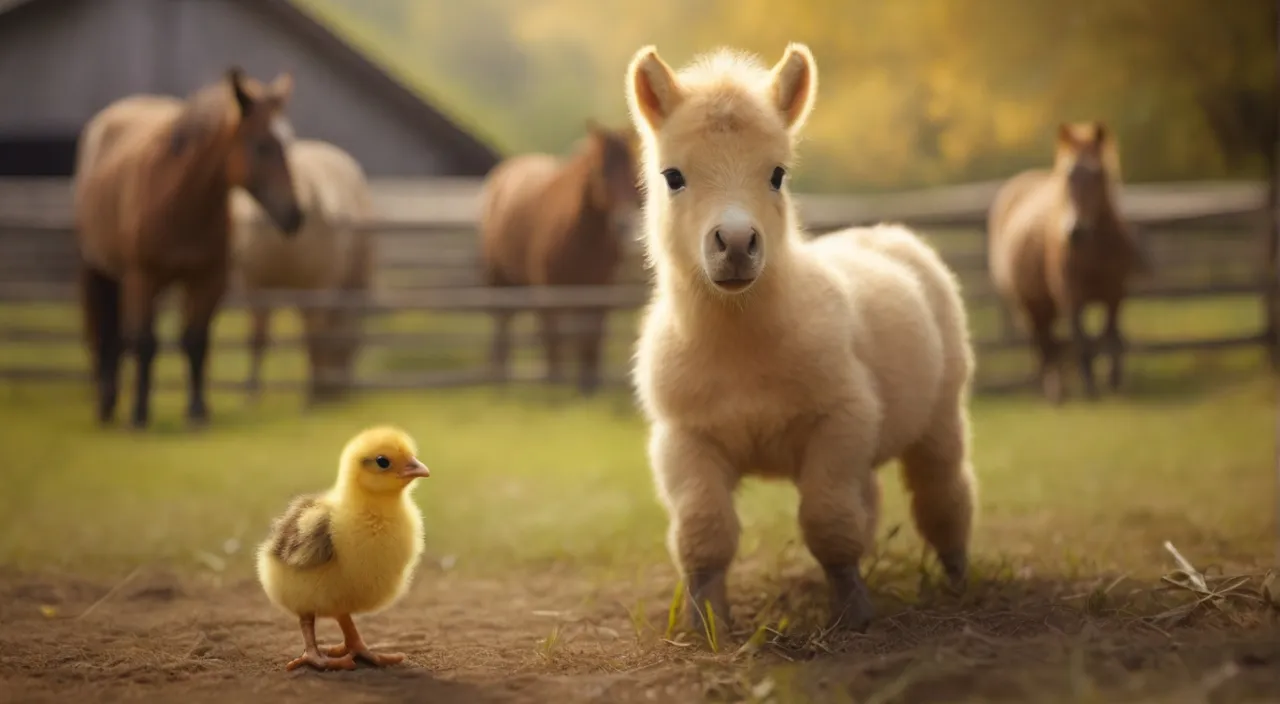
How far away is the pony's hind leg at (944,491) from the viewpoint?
116 inches

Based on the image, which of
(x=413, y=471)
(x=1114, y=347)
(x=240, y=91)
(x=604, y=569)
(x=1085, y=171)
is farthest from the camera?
(x=1114, y=347)

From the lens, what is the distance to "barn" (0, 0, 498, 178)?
22.5ft

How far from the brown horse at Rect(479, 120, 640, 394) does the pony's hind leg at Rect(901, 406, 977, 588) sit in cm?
406

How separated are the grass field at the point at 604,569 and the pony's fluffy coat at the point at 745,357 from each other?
0.23m

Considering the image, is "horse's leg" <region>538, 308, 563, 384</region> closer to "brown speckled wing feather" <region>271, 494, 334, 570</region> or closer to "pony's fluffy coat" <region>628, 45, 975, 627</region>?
"pony's fluffy coat" <region>628, 45, 975, 627</region>

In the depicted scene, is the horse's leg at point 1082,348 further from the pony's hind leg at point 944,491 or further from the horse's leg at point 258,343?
the horse's leg at point 258,343

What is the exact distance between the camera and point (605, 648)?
254 centimetres

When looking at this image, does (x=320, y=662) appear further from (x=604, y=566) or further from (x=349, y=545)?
(x=604, y=566)

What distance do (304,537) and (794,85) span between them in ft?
4.40

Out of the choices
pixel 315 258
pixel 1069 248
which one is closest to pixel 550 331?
pixel 315 258

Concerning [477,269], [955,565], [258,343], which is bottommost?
[955,565]

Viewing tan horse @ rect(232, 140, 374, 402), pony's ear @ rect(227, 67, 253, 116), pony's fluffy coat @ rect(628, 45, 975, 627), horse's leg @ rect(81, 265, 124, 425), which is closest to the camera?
pony's fluffy coat @ rect(628, 45, 975, 627)

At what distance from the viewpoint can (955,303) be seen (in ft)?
10.1

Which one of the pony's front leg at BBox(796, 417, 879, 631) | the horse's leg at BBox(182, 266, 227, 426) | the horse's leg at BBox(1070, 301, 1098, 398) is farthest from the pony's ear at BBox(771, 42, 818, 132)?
the horse's leg at BBox(1070, 301, 1098, 398)
